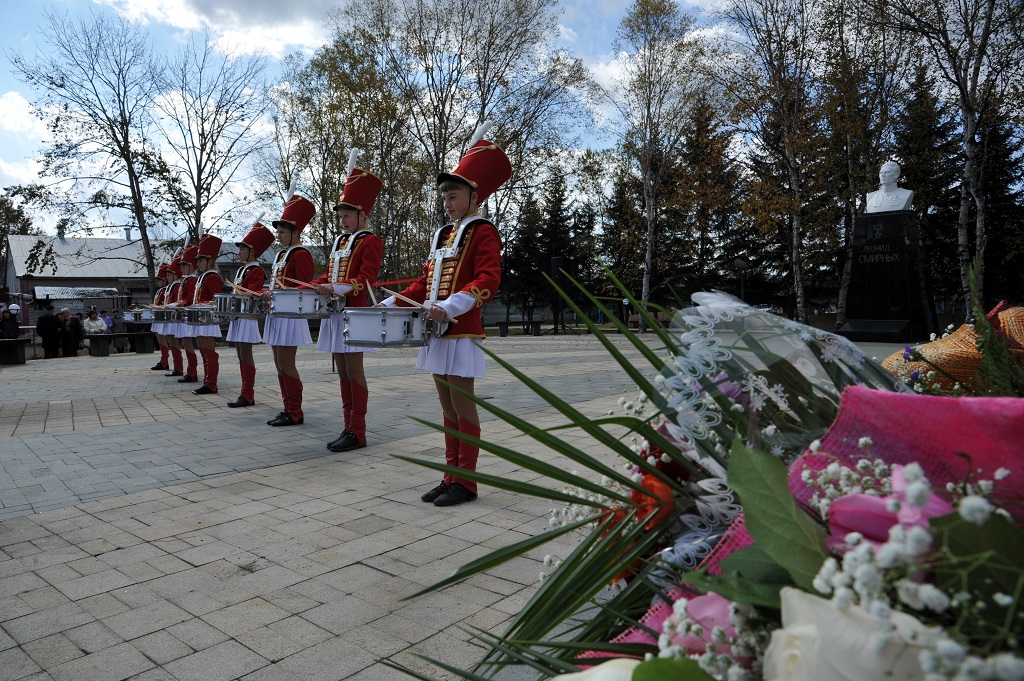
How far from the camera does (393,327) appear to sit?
4219mm

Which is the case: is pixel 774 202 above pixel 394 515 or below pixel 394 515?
above

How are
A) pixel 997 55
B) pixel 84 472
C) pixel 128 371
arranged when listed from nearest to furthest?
pixel 84 472 → pixel 128 371 → pixel 997 55

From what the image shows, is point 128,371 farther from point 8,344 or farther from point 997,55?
point 997,55

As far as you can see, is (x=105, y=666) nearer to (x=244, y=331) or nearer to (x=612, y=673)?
(x=612, y=673)

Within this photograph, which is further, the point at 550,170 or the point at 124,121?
the point at 550,170

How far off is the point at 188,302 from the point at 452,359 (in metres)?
8.73

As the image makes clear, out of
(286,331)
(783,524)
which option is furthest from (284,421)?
(783,524)

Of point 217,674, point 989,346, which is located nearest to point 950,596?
point 989,346

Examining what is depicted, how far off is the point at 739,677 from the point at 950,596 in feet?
0.61

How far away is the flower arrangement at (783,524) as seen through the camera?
0.45 m

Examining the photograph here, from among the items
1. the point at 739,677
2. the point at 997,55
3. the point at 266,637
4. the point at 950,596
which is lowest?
the point at 266,637

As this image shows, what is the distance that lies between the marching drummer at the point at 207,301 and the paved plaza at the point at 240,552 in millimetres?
2849

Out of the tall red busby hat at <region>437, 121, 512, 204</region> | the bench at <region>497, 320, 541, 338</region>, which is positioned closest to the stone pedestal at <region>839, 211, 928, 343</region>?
the tall red busby hat at <region>437, 121, 512, 204</region>

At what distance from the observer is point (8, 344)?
57.3 feet
